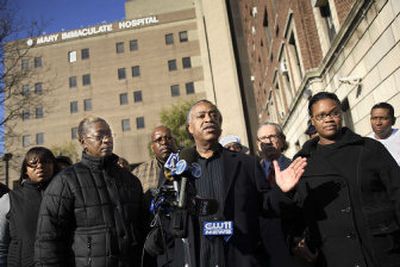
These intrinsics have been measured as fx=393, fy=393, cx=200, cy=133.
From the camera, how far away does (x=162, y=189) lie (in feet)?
7.59

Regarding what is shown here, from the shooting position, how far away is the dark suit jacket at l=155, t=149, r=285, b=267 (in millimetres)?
2656

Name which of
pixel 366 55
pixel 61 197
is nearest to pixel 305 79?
pixel 366 55

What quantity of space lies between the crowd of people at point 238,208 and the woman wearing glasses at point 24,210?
824 mm

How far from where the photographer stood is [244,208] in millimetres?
2791

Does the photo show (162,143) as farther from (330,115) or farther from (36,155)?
(330,115)

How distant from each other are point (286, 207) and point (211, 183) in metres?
0.68

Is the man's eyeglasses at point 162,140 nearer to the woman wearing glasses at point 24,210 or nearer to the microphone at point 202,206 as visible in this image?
the woman wearing glasses at point 24,210

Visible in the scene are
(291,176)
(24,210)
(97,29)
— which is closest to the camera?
(291,176)

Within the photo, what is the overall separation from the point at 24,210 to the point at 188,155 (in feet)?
7.26

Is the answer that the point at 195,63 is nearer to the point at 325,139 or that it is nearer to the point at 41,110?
the point at 41,110

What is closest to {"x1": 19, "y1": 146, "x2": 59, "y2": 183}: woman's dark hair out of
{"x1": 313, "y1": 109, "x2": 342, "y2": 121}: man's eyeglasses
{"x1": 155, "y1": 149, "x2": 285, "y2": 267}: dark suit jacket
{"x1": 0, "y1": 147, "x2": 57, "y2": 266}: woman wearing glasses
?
{"x1": 0, "y1": 147, "x2": 57, "y2": 266}: woman wearing glasses

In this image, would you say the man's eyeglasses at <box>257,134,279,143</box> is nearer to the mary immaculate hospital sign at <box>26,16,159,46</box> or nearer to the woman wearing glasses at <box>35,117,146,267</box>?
the woman wearing glasses at <box>35,117,146,267</box>

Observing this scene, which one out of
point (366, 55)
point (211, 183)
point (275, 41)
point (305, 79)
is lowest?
point (211, 183)

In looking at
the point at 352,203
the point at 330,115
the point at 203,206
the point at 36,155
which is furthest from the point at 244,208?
the point at 36,155
